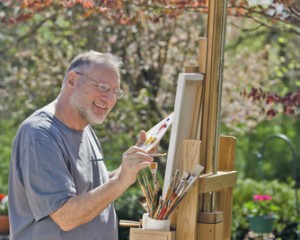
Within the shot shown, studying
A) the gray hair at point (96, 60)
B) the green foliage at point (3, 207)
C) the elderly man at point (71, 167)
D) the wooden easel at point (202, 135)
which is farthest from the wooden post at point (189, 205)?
the green foliage at point (3, 207)

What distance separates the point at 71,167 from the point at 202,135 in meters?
0.49

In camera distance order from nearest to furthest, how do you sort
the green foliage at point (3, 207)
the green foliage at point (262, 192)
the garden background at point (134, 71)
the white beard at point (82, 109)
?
the white beard at point (82, 109) < the green foliage at point (3, 207) < the green foliage at point (262, 192) < the garden background at point (134, 71)

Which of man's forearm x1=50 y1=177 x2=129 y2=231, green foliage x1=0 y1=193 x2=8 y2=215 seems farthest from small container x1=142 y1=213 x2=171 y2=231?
green foliage x1=0 y1=193 x2=8 y2=215

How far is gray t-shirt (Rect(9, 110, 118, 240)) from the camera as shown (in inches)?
112

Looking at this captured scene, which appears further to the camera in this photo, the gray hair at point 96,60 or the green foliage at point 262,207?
the green foliage at point 262,207

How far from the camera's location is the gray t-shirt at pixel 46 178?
2838 millimetres

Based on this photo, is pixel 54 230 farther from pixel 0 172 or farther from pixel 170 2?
pixel 0 172

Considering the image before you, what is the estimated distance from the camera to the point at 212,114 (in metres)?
2.95

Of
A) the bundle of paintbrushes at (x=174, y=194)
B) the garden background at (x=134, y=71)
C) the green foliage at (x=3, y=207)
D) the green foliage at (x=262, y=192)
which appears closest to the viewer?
the bundle of paintbrushes at (x=174, y=194)

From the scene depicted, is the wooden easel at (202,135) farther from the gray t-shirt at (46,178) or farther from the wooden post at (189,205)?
the gray t-shirt at (46,178)

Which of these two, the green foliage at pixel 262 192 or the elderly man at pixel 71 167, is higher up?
the elderly man at pixel 71 167

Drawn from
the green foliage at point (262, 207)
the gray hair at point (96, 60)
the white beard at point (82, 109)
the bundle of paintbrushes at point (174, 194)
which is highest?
the gray hair at point (96, 60)

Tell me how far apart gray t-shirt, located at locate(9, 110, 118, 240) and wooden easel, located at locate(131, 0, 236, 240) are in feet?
0.92

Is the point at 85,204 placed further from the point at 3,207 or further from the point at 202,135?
Answer: the point at 3,207
